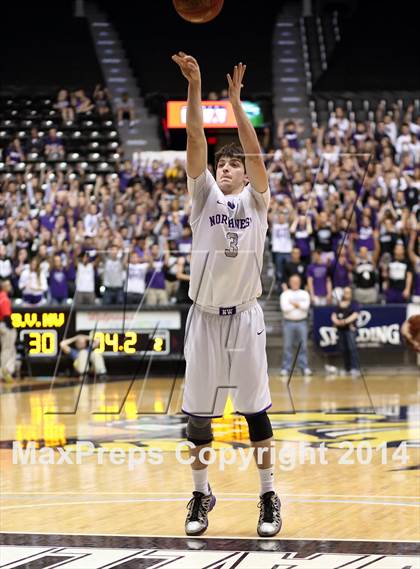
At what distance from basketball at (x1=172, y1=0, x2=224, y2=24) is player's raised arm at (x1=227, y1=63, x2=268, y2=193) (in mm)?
483

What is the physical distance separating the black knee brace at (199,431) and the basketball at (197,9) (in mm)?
2312

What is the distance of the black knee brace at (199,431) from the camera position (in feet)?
20.1

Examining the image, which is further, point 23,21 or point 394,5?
point 394,5

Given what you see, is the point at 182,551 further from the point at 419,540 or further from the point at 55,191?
the point at 55,191

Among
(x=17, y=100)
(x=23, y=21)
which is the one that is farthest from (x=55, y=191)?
(x=23, y=21)

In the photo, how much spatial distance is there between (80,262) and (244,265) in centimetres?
890

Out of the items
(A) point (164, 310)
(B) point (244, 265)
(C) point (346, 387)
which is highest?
(B) point (244, 265)

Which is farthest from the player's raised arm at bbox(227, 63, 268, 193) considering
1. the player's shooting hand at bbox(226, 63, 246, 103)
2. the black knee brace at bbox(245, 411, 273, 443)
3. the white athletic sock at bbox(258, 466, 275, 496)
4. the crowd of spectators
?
the crowd of spectators

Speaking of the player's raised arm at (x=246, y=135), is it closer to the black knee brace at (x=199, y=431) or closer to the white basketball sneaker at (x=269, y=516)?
the black knee brace at (x=199, y=431)

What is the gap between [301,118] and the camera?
80.5ft

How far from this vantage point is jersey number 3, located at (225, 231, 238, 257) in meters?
6.02

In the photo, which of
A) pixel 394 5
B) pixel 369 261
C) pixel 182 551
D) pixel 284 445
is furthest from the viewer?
pixel 394 5

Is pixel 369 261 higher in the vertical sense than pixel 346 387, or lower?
higher

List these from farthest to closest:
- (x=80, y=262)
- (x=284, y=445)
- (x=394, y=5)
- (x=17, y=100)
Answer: (x=394, y=5) → (x=17, y=100) → (x=80, y=262) → (x=284, y=445)
